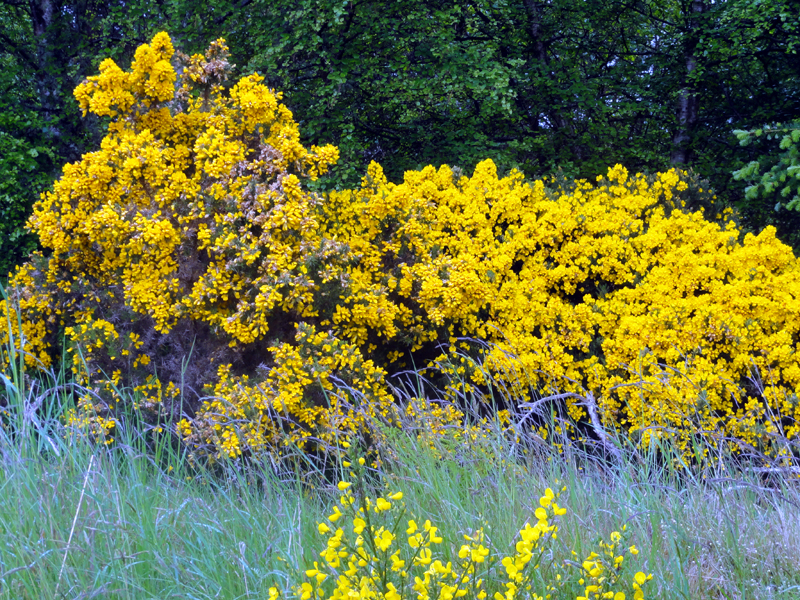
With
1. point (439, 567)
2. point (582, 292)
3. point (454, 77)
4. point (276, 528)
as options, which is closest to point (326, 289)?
point (276, 528)

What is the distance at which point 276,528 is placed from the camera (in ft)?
7.50

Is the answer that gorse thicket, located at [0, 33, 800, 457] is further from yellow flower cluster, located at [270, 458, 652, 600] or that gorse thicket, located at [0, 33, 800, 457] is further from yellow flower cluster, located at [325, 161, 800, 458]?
yellow flower cluster, located at [270, 458, 652, 600]

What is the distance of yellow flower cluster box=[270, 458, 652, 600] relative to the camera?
1.48 metres

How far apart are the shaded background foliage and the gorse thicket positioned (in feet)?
6.10

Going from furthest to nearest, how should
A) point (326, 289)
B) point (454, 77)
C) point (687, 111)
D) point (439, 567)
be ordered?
point (687, 111)
point (454, 77)
point (326, 289)
point (439, 567)

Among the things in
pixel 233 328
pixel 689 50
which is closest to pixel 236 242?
pixel 233 328

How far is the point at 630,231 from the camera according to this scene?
541 cm

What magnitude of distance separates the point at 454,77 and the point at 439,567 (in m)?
6.28

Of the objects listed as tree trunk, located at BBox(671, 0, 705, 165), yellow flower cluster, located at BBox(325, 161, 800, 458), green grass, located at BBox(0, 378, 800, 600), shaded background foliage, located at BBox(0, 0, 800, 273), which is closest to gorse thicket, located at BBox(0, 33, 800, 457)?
yellow flower cluster, located at BBox(325, 161, 800, 458)

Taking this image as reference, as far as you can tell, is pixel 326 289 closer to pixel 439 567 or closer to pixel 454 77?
pixel 439 567

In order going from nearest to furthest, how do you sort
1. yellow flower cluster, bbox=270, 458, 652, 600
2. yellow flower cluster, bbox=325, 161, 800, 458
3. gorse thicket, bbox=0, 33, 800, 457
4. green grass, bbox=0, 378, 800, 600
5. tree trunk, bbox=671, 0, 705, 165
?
1. yellow flower cluster, bbox=270, 458, 652, 600
2. green grass, bbox=0, 378, 800, 600
3. gorse thicket, bbox=0, 33, 800, 457
4. yellow flower cluster, bbox=325, 161, 800, 458
5. tree trunk, bbox=671, 0, 705, 165

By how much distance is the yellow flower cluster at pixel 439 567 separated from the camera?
148 cm

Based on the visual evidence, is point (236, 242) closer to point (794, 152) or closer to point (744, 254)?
point (744, 254)

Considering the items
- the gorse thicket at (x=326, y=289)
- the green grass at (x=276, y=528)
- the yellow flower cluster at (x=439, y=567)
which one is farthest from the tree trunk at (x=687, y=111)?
the yellow flower cluster at (x=439, y=567)
